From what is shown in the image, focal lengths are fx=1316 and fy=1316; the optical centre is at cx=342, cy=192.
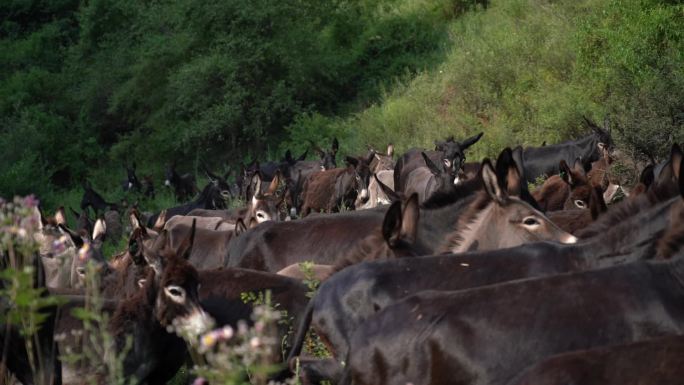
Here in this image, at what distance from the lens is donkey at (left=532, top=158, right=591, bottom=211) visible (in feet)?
46.6

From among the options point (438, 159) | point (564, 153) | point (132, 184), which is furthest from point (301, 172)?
point (132, 184)

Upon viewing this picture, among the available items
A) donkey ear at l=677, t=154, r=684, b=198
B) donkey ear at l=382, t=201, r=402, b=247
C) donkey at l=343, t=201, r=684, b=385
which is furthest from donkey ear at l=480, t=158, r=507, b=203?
donkey at l=343, t=201, r=684, b=385

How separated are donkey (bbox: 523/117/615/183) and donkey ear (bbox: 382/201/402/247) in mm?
14636

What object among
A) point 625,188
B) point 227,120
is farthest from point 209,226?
point 227,120

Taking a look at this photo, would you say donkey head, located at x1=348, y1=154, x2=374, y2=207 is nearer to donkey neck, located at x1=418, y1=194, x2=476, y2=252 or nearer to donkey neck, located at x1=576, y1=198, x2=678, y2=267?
donkey neck, located at x1=418, y1=194, x2=476, y2=252

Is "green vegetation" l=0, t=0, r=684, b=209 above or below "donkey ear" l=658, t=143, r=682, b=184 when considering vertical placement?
below

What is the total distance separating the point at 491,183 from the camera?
929 cm

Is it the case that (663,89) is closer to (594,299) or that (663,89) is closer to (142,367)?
(142,367)

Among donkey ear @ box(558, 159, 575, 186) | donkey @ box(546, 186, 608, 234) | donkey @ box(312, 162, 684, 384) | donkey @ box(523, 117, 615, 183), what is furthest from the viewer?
donkey @ box(523, 117, 615, 183)

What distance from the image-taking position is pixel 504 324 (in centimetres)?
613

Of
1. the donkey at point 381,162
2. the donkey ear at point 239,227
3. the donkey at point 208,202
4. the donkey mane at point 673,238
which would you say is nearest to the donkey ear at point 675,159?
the donkey mane at point 673,238

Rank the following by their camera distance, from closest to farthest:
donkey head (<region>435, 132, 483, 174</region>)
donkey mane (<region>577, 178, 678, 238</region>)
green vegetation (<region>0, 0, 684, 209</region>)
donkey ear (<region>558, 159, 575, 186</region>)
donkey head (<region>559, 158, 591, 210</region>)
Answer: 1. donkey mane (<region>577, 178, 678, 238</region>)
2. donkey head (<region>559, 158, 591, 210</region>)
3. donkey ear (<region>558, 159, 575, 186</region>)
4. donkey head (<region>435, 132, 483, 174</region>)
5. green vegetation (<region>0, 0, 684, 209</region>)

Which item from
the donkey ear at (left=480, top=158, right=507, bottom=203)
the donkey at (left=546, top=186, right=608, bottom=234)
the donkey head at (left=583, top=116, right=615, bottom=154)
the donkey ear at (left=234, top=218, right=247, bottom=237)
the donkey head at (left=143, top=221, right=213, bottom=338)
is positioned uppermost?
the donkey ear at (left=480, top=158, right=507, bottom=203)

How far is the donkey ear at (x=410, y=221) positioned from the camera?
936 cm
